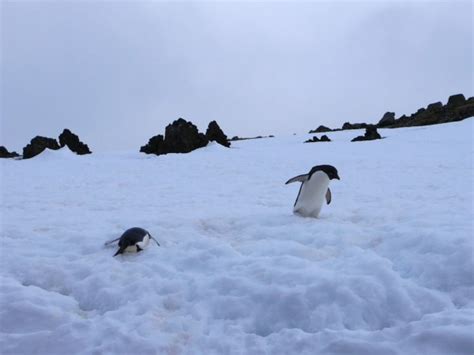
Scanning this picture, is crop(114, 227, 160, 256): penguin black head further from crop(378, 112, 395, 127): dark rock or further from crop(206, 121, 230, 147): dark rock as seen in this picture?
crop(378, 112, 395, 127): dark rock

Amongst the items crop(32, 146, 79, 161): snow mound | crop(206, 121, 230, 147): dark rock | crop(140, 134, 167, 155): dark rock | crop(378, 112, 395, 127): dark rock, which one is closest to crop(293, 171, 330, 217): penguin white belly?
crop(32, 146, 79, 161): snow mound

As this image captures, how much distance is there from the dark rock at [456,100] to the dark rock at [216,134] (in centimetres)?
2381

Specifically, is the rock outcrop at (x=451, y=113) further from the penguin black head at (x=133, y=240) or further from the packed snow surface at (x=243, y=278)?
the penguin black head at (x=133, y=240)

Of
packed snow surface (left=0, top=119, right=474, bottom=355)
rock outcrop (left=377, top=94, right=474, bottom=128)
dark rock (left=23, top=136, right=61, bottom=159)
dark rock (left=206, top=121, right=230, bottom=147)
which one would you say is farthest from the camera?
rock outcrop (left=377, top=94, right=474, bottom=128)

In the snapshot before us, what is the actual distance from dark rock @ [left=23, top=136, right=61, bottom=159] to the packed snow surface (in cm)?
1643

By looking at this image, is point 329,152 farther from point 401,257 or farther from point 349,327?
point 349,327

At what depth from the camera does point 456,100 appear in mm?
41062

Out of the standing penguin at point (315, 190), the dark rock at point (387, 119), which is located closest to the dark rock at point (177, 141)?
the standing penguin at point (315, 190)

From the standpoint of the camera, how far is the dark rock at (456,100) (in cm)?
4007

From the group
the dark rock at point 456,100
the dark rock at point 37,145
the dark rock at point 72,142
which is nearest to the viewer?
the dark rock at point 37,145

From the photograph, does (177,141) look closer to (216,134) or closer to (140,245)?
(216,134)

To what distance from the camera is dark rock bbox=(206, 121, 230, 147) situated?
90.2 feet

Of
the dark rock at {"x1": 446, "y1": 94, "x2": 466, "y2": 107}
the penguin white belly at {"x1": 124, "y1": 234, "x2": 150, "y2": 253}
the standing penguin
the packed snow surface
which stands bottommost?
the packed snow surface

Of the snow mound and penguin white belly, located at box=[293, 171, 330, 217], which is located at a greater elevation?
the snow mound
